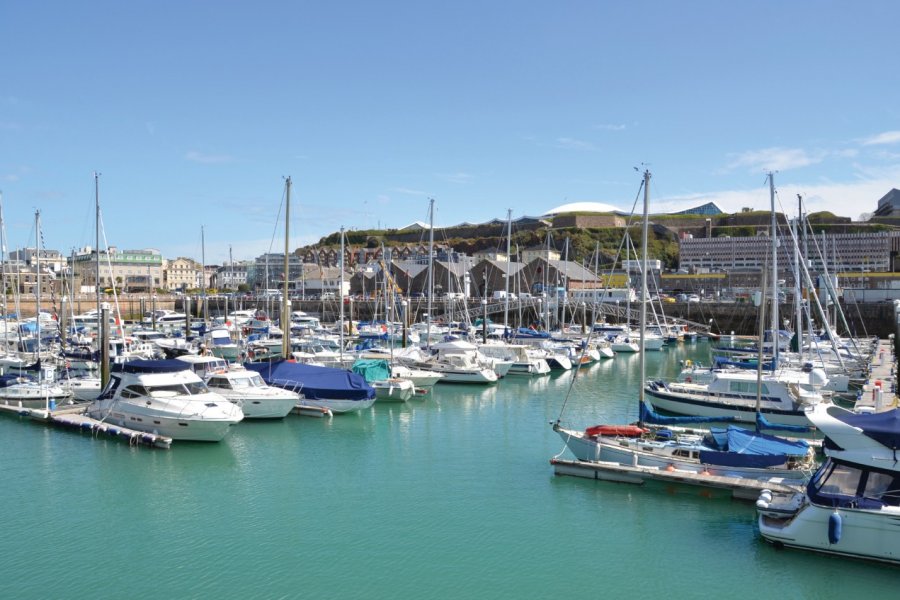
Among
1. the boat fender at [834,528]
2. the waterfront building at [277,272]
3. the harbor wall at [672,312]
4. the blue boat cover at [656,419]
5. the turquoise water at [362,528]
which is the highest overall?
the waterfront building at [277,272]

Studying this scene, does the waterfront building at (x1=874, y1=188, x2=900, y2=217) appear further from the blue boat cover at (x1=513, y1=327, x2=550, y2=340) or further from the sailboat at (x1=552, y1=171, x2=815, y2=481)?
the sailboat at (x1=552, y1=171, x2=815, y2=481)

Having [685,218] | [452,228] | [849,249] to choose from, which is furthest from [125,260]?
[849,249]

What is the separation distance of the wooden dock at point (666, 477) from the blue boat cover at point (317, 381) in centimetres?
1168

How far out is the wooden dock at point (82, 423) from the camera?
24797 millimetres

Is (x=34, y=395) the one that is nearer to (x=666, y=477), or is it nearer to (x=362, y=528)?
(x=362, y=528)

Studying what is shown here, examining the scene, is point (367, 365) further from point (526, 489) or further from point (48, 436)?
point (526, 489)

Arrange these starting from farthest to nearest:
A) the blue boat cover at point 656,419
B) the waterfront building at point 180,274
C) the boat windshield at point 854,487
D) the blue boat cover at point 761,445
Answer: the waterfront building at point 180,274 < the blue boat cover at point 656,419 < the blue boat cover at point 761,445 < the boat windshield at point 854,487

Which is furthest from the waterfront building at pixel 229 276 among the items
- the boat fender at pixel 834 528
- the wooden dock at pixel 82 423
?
the boat fender at pixel 834 528

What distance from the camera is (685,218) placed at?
151500mm

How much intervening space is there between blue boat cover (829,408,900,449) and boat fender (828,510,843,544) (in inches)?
72.5

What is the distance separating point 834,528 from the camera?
15.2 metres

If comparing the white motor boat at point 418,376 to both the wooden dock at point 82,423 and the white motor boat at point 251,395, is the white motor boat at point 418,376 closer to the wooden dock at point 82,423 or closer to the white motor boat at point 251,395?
the white motor boat at point 251,395

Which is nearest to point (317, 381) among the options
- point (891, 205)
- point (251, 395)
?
point (251, 395)

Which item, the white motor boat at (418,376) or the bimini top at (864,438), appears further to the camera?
the white motor boat at (418,376)
